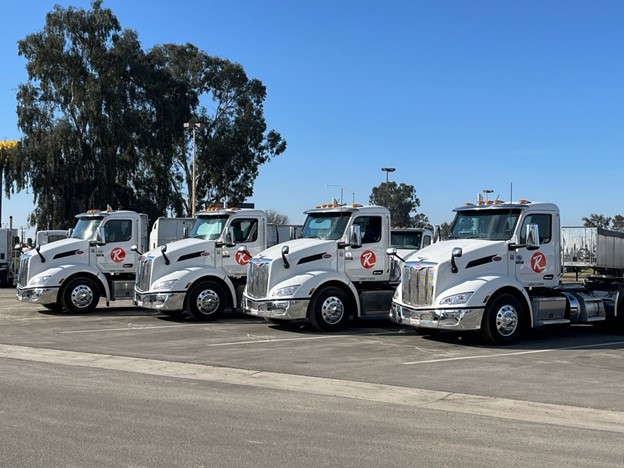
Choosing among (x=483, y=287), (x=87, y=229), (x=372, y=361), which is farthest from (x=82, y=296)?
(x=483, y=287)

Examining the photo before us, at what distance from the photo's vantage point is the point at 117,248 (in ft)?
65.4

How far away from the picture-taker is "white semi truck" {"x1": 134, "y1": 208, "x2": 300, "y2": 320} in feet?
55.9

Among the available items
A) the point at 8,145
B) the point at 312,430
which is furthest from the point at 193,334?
the point at 8,145

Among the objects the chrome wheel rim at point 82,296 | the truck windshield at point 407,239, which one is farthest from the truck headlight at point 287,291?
the chrome wheel rim at point 82,296

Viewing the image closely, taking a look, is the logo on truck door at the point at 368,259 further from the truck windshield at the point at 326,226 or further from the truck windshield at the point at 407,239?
the truck windshield at the point at 407,239

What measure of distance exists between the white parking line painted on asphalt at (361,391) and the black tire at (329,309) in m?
4.23

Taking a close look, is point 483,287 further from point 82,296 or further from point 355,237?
point 82,296

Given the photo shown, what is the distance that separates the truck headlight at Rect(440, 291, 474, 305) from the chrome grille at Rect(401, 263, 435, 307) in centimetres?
32

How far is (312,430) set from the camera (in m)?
7.06

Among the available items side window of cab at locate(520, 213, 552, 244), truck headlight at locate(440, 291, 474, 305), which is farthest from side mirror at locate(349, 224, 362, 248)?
side window of cab at locate(520, 213, 552, 244)

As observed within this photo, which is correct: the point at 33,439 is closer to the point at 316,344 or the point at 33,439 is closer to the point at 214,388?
the point at 214,388

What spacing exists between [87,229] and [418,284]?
10.8 m

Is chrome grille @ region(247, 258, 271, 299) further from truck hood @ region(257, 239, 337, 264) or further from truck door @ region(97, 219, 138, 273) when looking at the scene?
truck door @ region(97, 219, 138, 273)

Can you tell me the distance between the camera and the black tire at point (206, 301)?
676 inches
